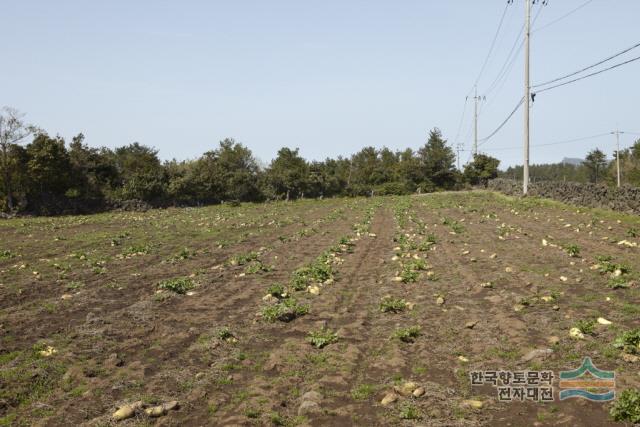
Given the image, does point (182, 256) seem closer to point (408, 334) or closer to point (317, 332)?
point (317, 332)

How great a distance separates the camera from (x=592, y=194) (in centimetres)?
3541

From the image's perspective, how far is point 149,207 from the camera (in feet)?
215

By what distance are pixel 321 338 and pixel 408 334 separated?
1722 millimetres

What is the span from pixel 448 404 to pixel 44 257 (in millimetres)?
20357

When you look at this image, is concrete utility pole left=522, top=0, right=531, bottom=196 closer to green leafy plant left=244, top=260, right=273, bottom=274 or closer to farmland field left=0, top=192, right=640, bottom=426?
farmland field left=0, top=192, right=640, bottom=426

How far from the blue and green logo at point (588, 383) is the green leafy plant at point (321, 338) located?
407 centimetres

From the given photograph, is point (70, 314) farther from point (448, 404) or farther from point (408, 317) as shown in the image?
point (448, 404)

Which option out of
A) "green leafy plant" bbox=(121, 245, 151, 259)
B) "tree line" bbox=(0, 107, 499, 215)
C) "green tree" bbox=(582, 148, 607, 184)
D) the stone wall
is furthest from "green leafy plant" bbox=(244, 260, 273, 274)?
"green tree" bbox=(582, 148, 607, 184)

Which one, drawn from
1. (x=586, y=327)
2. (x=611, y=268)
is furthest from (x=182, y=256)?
(x=586, y=327)

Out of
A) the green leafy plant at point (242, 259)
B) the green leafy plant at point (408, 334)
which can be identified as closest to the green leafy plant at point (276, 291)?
the green leafy plant at point (408, 334)

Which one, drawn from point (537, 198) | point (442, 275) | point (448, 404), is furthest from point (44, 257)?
point (537, 198)

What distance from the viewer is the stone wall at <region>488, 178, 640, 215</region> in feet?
101

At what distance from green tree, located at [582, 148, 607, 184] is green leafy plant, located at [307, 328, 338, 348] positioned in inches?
5729

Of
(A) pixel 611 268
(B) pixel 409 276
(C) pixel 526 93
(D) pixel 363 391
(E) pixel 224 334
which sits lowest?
(D) pixel 363 391
